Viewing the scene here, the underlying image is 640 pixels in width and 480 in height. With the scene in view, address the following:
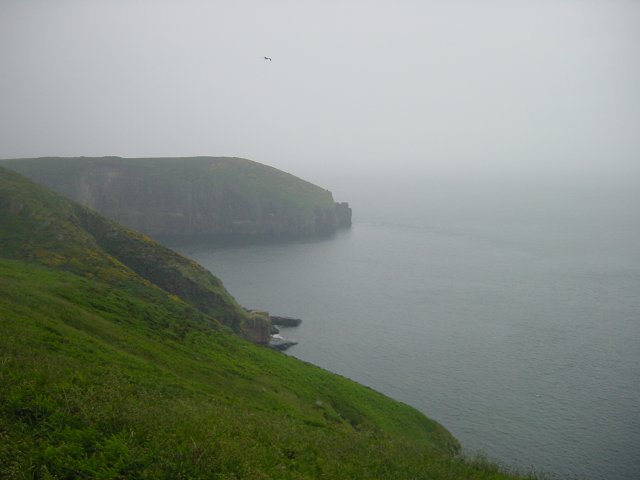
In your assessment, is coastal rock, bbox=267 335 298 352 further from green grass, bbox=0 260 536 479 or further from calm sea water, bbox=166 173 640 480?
green grass, bbox=0 260 536 479

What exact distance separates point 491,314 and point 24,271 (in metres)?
83.2

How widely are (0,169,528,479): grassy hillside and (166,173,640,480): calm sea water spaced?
18250 mm

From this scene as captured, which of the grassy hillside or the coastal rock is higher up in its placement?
the grassy hillside

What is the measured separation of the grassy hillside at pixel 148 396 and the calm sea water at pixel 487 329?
1825 centimetres

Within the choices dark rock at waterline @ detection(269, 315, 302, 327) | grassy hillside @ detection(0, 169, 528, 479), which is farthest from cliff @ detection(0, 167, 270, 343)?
dark rock at waterline @ detection(269, 315, 302, 327)

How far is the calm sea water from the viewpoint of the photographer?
198 ft

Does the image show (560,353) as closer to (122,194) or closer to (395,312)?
(395,312)

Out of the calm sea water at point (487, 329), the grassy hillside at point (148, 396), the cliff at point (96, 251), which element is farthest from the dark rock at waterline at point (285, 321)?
the grassy hillside at point (148, 396)

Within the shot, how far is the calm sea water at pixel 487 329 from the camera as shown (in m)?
60.3

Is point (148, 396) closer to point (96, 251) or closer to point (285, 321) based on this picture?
point (96, 251)

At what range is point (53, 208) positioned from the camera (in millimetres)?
66438

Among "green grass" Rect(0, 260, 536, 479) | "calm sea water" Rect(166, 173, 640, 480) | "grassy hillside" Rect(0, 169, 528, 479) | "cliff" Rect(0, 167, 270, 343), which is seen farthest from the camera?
"calm sea water" Rect(166, 173, 640, 480)

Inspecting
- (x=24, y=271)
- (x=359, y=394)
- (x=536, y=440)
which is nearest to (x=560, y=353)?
(x=536, y=440)

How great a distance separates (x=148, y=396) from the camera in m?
23.6
